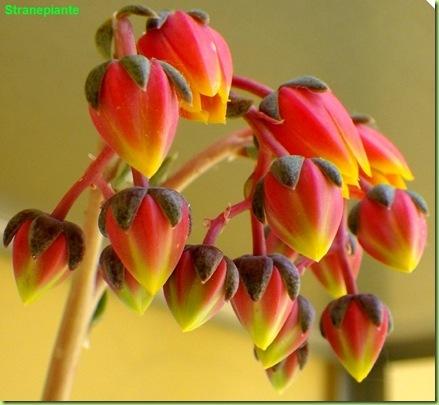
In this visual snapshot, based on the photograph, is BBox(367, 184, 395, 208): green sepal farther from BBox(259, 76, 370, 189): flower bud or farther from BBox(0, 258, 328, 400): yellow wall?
BBox(0, 258, 328, 400): yellow wall

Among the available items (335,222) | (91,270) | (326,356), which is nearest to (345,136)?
(335,222)

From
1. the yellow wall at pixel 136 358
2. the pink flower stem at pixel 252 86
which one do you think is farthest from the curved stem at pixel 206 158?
the yellow wall at pixel 136 358

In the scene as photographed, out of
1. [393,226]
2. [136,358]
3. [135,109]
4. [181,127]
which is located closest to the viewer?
[135,109]

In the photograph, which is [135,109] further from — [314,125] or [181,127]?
[181,127]

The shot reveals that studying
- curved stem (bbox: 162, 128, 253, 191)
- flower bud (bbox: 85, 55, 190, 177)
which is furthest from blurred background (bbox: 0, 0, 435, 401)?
flower bud (bbox: 85, 55, 190, 177)

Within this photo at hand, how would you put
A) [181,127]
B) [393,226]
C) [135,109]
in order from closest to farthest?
[135,109], [393,226], [181,127]

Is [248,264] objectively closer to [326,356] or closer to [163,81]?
[163,81]

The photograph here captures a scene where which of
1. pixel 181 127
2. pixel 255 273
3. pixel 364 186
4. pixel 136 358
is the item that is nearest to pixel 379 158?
pixel 364 186
